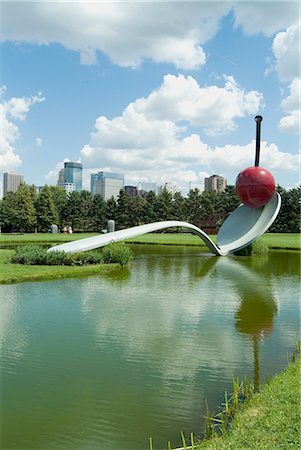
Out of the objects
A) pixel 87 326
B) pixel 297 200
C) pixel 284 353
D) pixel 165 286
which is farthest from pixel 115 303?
pixel 297 200

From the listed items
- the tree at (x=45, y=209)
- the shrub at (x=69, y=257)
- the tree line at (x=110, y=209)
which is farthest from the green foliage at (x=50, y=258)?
the tree at (x=45, y=209)

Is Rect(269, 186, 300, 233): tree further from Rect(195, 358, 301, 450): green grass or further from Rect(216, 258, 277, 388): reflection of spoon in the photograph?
Rect(195, 358, 301, 450): green grass

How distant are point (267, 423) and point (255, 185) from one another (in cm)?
1566

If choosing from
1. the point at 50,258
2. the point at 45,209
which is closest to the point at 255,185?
the point at 50,258

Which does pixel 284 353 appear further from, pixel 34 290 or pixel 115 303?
pixel 34 290

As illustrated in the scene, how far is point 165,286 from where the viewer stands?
1022 centimetres

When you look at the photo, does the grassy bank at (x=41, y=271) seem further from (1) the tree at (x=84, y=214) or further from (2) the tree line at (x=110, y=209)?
(1) the tree at (x=84, y=214)

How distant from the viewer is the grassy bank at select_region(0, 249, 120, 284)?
10383 millimetres

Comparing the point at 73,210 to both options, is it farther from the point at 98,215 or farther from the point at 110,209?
the point at 110,209

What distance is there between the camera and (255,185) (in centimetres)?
1836

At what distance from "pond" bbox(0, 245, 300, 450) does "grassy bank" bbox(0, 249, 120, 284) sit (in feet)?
1.91

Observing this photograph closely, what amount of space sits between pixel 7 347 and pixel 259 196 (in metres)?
14.7

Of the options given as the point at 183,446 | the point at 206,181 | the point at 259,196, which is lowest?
the point at 183,446

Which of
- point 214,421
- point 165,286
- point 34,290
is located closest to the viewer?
point 214,421
